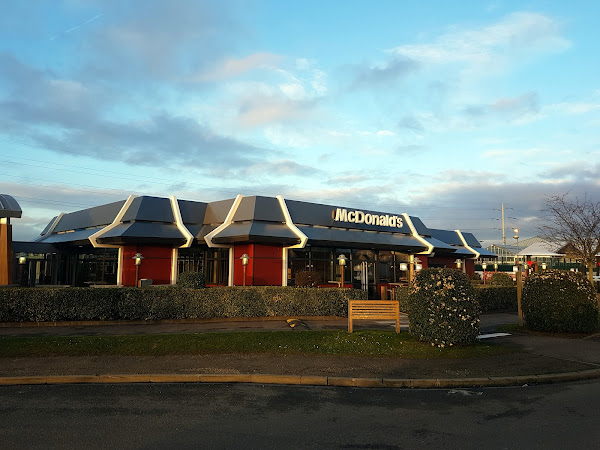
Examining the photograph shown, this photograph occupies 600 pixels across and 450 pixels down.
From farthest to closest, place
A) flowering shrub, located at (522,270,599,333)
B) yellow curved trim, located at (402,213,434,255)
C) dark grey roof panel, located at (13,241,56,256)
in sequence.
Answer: yellow curved trim, located at (402,213,434,255), dark grey roof panel, located at (13,241,56,256), flowering shrub, located at (522,270,599,333)

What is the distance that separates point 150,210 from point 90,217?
264 inches

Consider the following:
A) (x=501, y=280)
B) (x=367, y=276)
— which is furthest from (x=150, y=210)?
(x=501, y=280)

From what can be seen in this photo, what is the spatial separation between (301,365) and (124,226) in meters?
20.4

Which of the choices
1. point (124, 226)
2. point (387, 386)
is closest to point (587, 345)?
point (387, 386)

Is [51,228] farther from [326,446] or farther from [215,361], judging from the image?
[326,446]

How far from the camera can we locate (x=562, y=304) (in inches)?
544

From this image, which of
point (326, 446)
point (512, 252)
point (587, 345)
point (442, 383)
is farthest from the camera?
point (512, 252)

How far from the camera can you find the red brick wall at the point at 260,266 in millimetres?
25984

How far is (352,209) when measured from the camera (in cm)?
3016

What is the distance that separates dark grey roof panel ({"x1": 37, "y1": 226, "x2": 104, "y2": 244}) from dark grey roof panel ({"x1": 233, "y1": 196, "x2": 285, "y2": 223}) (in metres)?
9.83

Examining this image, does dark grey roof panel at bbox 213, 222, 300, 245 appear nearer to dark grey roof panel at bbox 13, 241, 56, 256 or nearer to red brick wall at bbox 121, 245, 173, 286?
red brick wall at bbox 121, 245, 173, 286

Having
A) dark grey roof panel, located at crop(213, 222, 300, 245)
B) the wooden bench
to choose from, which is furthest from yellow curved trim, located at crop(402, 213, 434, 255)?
the wooden bench

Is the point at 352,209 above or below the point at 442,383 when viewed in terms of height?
above

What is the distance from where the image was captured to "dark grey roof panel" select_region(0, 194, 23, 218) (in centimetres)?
2070
